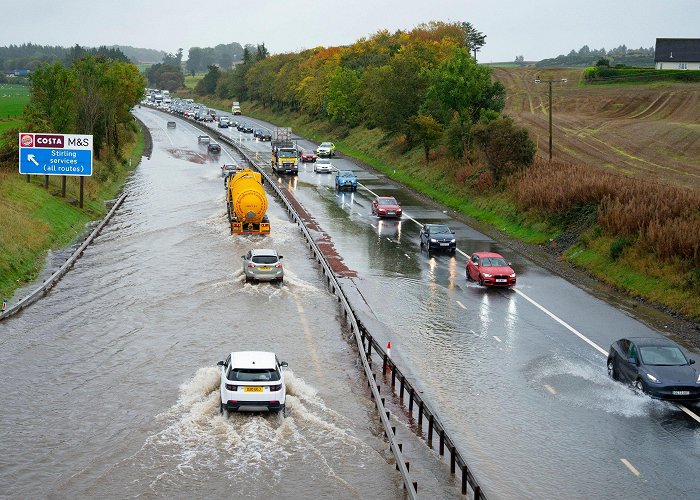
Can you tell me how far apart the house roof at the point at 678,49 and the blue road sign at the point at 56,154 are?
121 meters

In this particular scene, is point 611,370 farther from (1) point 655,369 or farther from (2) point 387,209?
(2) point 387,209

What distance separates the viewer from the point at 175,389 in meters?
28.7

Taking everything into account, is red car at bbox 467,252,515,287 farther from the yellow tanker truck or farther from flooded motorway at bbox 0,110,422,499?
the yellow tanker truck

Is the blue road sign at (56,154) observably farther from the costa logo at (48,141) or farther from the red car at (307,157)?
the red car at (307,157)

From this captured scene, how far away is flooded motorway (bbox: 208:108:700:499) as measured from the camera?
2302 centimetres

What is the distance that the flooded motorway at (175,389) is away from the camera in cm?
2214

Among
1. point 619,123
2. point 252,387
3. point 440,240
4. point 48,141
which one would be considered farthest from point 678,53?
point 252,387

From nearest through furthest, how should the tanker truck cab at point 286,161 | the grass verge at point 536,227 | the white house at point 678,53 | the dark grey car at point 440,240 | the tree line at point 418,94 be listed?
the grass verge at point 536,227
the dark grey car at point 440,240
the tree line at point 418,94
the tanker truck cab at point 286,161
the white house at point 678,53

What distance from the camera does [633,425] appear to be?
26031mm

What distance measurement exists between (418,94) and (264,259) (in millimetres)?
56032

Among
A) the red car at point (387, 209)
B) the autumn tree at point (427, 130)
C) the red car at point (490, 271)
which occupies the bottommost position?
the red car at point (490, 271)

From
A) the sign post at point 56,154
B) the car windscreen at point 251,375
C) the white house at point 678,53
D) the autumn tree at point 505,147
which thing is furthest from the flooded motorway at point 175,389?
the white house at point 678,53

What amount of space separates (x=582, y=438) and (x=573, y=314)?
14.4 metres

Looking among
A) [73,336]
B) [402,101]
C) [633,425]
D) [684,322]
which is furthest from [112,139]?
[633,425]
